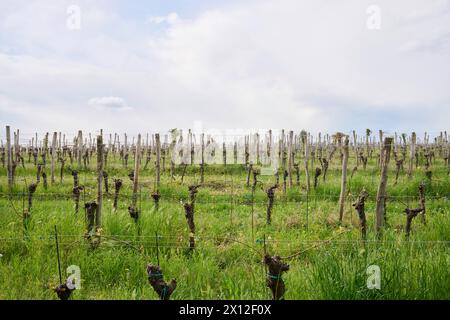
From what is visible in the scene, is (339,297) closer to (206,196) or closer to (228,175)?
(206,196)

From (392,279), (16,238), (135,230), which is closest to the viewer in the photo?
(392,279)

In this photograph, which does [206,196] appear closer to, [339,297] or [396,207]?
[396,207]

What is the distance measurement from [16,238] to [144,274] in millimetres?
1954

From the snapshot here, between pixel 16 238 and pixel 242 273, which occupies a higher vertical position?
pixel 16 238

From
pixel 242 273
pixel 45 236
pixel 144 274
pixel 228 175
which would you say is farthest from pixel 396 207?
pixel 228 175

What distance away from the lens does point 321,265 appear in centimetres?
348

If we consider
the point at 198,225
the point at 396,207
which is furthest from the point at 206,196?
the point at 396,207

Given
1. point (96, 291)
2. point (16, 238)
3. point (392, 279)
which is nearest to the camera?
point (392, 279)

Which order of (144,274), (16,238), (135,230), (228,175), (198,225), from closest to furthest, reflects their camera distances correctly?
(144,274)
(16,238)
(135,230)
(198,225)
(228,175)

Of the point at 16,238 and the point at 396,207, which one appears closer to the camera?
the point at 16,238
